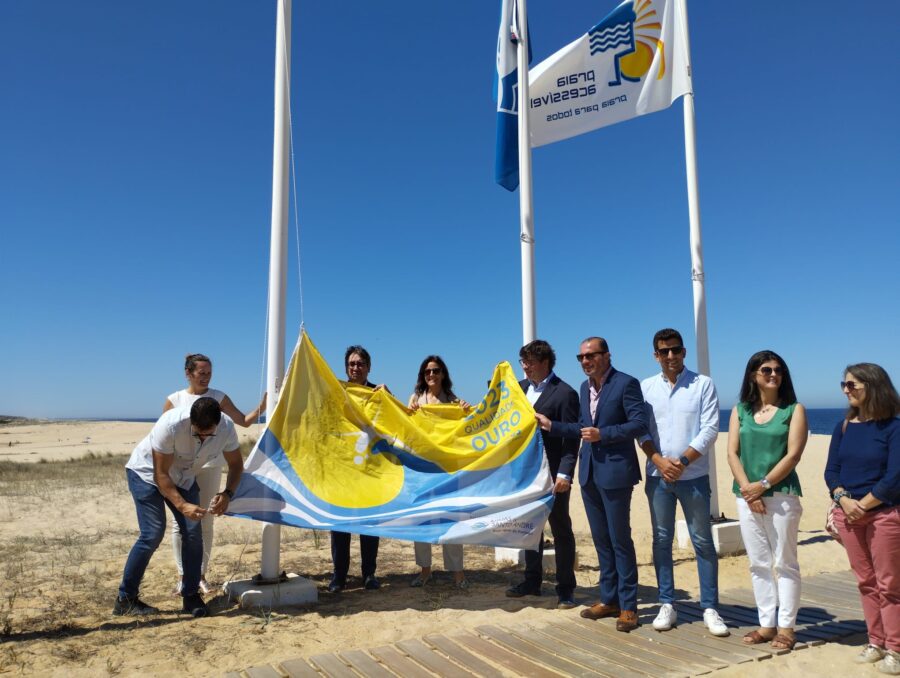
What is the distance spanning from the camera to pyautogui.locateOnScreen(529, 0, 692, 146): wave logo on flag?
852 centimetres

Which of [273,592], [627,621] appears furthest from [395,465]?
[627,621]

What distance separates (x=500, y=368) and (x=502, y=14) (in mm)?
5559

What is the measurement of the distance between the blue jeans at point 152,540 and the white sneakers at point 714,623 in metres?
3.97

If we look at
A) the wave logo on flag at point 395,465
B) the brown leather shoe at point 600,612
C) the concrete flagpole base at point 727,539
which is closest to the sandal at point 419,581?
the wave logo on flag at point 395,465

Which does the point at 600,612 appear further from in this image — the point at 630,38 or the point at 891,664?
the point at 630,38

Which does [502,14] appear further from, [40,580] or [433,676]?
[40,580]

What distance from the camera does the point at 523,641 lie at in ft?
14.4

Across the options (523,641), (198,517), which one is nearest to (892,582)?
(523,641)

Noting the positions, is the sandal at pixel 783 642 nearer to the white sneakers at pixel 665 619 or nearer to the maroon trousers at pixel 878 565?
the maroon trousers at pixel 878 565

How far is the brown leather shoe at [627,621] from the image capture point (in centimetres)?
457

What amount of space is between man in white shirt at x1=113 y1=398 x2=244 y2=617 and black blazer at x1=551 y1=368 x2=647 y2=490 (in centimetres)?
294

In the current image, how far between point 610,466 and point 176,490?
3.44 metres

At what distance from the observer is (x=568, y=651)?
13.7 feet

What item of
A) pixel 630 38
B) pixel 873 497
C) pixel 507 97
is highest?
pixel 630 38
